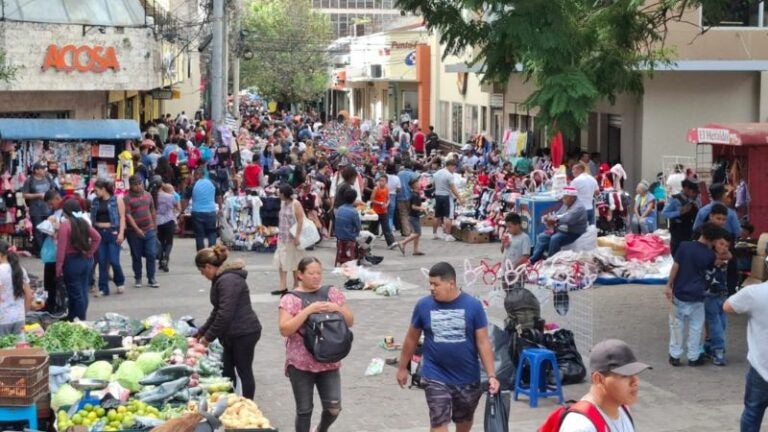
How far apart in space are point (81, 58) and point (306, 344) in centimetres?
1843

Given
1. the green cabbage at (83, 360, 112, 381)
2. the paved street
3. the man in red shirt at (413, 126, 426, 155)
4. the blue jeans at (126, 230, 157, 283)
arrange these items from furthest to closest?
the man in red shirt at (413, 126, 426, 155)
the blue jeans at (126, 230, 157, 283)
the paved street
the green cabbage at (83, 360, 112, 381)

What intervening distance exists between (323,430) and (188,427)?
2972mm

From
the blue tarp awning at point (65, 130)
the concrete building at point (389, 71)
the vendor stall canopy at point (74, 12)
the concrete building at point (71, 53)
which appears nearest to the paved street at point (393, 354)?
the blue tarp awning at point (65, 130)

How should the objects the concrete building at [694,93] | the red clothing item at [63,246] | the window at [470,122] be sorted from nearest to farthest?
the red clothing item at [63,246]
the concrete building at [694,93]
the window at [470,122]

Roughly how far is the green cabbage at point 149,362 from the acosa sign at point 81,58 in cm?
1571

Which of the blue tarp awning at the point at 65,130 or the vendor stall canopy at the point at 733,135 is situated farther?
the blue tarp awning at the point at 65,130

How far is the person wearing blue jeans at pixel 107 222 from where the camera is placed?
679 inches

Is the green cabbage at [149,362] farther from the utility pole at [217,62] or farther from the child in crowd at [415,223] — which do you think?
the utility pole at [217,62]

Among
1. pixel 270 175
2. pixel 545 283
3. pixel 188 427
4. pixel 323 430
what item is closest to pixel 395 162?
pixel 270 175

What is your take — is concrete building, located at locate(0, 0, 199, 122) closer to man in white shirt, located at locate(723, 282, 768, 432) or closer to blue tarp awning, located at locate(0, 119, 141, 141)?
blue tarp awning, located at locate(0, 119, 141, 141)

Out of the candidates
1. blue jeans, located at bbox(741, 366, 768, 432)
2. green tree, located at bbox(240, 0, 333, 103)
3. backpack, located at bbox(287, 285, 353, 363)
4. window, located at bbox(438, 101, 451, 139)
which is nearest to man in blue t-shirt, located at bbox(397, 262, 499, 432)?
backpack, located at bbox(287, 285, 353, 363)

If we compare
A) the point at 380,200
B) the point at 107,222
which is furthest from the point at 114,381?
the point at 380,200

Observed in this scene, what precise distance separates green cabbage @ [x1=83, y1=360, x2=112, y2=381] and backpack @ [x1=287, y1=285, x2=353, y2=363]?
2.18 metres

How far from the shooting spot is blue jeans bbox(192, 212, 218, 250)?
20.3m
